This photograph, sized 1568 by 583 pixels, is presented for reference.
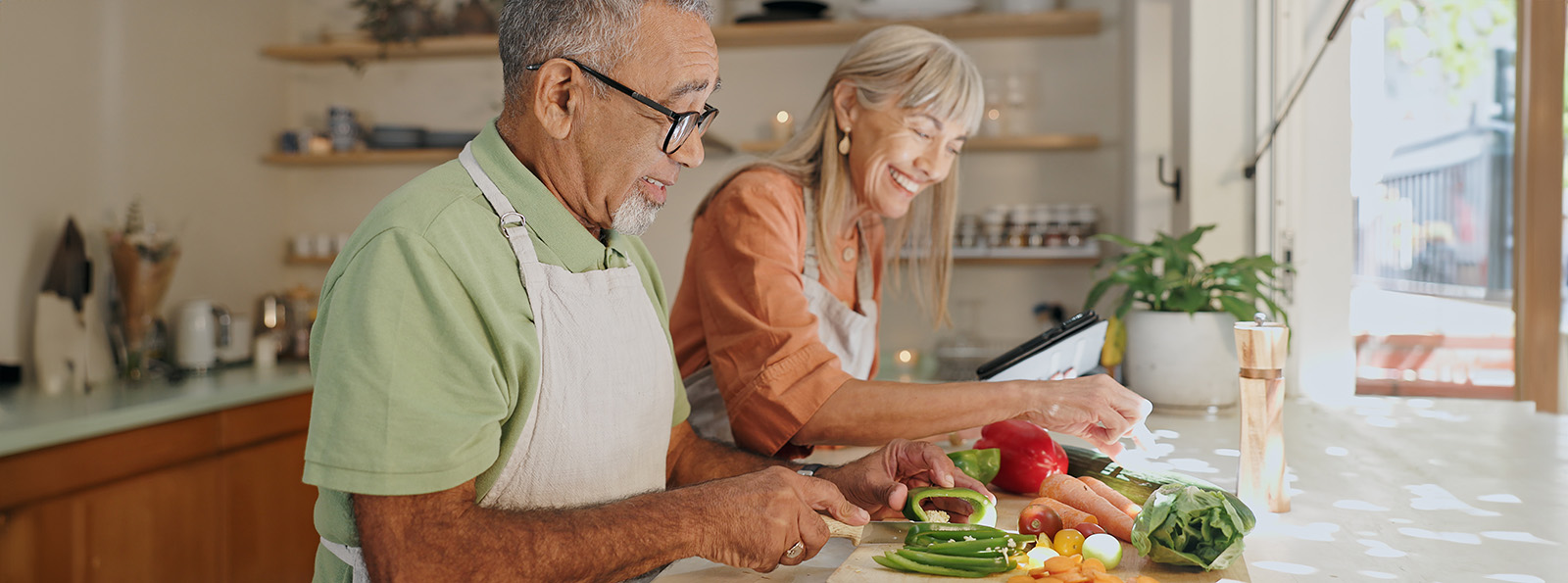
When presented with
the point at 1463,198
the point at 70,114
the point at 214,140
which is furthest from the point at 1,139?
the point at 1463,198

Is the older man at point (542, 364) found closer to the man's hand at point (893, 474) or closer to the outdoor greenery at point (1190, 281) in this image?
the man's hand at point (893, 474)

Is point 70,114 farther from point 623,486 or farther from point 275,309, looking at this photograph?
point 623,486

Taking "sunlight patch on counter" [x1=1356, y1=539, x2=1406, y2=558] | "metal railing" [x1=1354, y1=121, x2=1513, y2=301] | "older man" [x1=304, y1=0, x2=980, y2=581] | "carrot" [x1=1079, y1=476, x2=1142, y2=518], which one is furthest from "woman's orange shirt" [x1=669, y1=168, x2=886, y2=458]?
"metal railing" [x1=1354, y1=121, x2=1513, y2=301]

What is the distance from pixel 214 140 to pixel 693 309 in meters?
2.61

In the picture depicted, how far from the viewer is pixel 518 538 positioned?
81 centimetres

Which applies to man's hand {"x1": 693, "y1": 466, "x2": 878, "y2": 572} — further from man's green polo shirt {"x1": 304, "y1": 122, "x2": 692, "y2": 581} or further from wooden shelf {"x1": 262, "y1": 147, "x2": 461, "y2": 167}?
wooden shelf {"x1": 262, "y1": 147, "x2": 461, "y2": 167}

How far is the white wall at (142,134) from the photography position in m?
2.50

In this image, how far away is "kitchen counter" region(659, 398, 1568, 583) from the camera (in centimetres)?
90

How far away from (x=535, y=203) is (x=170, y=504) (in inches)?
71.7

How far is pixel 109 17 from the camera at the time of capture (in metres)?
2.82

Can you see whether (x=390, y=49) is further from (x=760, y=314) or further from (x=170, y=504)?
(x=760, y=314)

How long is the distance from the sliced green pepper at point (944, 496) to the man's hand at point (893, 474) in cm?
4

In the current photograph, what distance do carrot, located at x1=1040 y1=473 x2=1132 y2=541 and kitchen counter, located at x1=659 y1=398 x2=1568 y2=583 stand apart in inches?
4.6

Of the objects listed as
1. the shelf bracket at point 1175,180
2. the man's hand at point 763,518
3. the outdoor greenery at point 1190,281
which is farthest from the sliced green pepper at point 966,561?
the shelf bracket at point 1175,180
